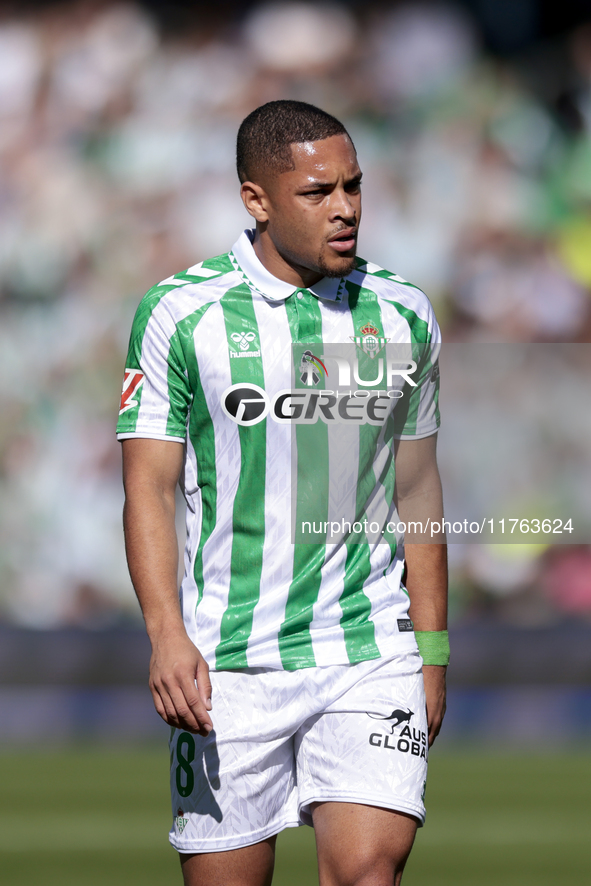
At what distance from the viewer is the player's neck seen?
3125 millimetres

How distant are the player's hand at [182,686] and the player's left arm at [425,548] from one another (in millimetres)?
628

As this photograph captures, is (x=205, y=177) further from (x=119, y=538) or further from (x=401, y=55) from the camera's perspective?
(x=119, y=538)

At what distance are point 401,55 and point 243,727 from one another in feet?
26.7

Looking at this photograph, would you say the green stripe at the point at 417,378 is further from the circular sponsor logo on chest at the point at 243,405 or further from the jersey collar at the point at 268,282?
the circular sponsor logo on chest at the point at 243,405

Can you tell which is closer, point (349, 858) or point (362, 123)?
point (349, 858)

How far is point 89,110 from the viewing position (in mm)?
10250

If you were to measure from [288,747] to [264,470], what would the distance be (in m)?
0.60

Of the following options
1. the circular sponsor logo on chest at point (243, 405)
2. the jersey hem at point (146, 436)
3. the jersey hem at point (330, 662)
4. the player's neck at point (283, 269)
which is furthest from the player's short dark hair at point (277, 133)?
the jersey hem at point (330, 662)

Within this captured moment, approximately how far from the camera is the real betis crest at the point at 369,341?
122 inches

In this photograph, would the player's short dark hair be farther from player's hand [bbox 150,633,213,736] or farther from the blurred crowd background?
A: the blurred crowd background

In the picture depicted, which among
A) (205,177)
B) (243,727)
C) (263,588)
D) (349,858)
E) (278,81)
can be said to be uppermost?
(278,81)

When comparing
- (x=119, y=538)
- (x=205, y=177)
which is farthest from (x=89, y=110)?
(x=119, y=538)

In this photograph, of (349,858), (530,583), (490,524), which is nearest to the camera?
(349,858)

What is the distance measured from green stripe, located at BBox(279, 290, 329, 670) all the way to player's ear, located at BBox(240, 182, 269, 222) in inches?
8.8
